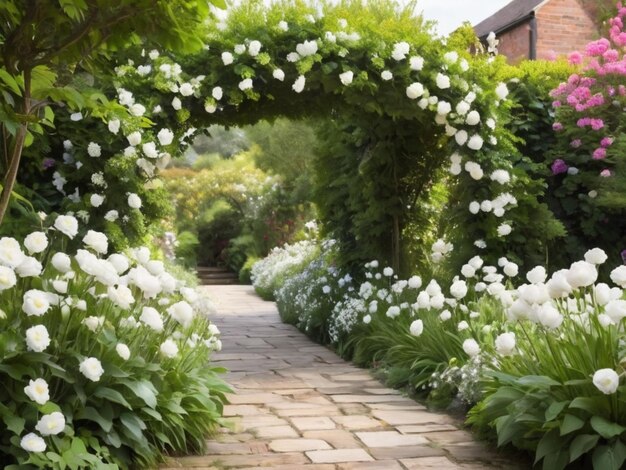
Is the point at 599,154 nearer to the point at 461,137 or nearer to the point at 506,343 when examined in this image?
the point at 461,137

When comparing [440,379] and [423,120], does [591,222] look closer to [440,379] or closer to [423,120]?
[423,120]

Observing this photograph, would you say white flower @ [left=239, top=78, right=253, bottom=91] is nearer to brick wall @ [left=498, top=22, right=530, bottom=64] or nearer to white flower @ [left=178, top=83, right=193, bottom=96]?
white flower @ [left=178, top=83, right=193, bottom=96]

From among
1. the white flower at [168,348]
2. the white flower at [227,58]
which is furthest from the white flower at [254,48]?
the white flower at [168,348]

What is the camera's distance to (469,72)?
652 centimetres

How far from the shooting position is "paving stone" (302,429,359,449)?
3.73 m

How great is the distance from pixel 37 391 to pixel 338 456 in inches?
58.5

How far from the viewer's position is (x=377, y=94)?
20.6 ft

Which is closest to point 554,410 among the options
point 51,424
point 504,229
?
point 51,424

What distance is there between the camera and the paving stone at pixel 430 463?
11.0 feet

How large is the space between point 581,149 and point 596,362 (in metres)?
4.51

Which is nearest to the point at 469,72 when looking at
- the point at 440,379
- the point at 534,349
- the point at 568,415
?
the point at 440,379

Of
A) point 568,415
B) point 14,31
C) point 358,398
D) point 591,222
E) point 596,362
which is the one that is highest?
point 14,31

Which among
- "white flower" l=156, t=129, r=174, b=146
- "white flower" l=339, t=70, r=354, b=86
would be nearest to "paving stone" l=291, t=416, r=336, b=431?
"white flower" l=156, t=129, r=174, b=146

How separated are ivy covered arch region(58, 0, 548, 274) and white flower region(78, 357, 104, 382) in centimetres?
310
